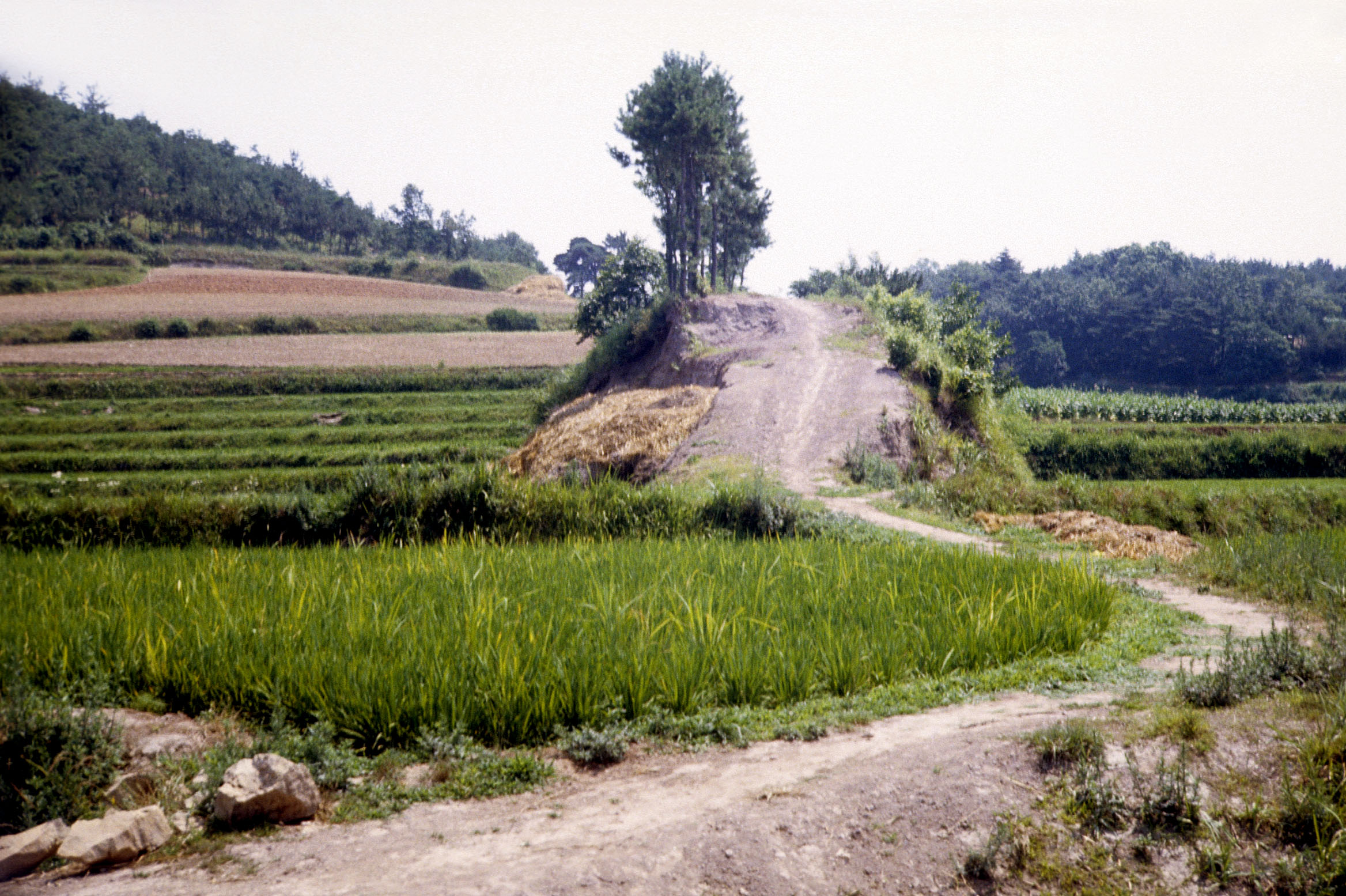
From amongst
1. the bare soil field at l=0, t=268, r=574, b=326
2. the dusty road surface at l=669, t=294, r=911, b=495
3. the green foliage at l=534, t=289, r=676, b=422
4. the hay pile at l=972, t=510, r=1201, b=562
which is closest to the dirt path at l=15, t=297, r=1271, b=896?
the hay pile at l=972, t=510, r=1201, b=562

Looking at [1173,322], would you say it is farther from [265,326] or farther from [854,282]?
[265,326]

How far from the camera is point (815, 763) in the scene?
4.44 metres

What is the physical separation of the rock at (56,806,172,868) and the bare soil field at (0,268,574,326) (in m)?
54.0

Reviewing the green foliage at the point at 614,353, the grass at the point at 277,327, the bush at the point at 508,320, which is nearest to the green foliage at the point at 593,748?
the green foliage at the point at 614,353

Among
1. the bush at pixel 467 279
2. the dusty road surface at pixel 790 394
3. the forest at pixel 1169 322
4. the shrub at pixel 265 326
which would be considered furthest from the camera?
the bush at pixel 467 279

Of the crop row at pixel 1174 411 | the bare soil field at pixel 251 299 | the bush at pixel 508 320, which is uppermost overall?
the bare soil field at pixel 251 299

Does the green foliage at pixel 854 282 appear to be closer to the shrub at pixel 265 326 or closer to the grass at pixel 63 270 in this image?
the shrub at pixel 265 326

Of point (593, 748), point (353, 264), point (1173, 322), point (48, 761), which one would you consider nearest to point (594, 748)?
point (593, 748)

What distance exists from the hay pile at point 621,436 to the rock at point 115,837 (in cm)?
1322

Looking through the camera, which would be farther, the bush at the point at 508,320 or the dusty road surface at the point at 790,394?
the bush at the point at 508,320

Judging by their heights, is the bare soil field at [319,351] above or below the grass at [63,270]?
below

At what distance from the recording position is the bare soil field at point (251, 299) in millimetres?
50219

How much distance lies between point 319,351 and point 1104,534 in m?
45.8

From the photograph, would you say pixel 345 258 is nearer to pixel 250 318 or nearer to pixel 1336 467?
pixel 250 318
